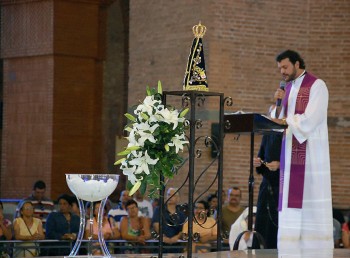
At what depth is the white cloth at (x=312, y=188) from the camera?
948 cm

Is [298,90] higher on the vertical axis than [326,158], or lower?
higher

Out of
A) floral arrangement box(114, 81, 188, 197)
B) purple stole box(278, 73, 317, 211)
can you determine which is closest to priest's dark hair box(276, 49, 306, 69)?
purple stole box(278, 73, 317, 211)

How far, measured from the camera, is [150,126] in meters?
6.80

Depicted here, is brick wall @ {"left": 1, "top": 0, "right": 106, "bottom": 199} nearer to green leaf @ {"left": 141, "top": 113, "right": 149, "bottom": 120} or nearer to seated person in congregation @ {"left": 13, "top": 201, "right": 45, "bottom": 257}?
seated person in congregation @ {"left": 13, "top": 201, "right": 45, "bottom": 257}

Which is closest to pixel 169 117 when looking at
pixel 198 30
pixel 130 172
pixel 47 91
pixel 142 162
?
pixel 142 162

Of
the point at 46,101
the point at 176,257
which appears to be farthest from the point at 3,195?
the point at 176,257

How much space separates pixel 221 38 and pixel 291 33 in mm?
1192

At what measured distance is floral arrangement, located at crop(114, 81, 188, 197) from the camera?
6777 millimetres

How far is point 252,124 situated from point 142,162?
89.9 inches

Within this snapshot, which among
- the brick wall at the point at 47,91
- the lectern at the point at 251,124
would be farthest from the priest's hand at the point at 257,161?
the brick wall at the point at 47,91

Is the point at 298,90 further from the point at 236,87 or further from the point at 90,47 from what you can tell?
the point at 90,47

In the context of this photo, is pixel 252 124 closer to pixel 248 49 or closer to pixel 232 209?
pixel 232 209

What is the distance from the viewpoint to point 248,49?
15945 mm

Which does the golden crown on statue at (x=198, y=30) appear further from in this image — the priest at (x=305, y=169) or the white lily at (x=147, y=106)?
the priest at (x=305, y=169)
